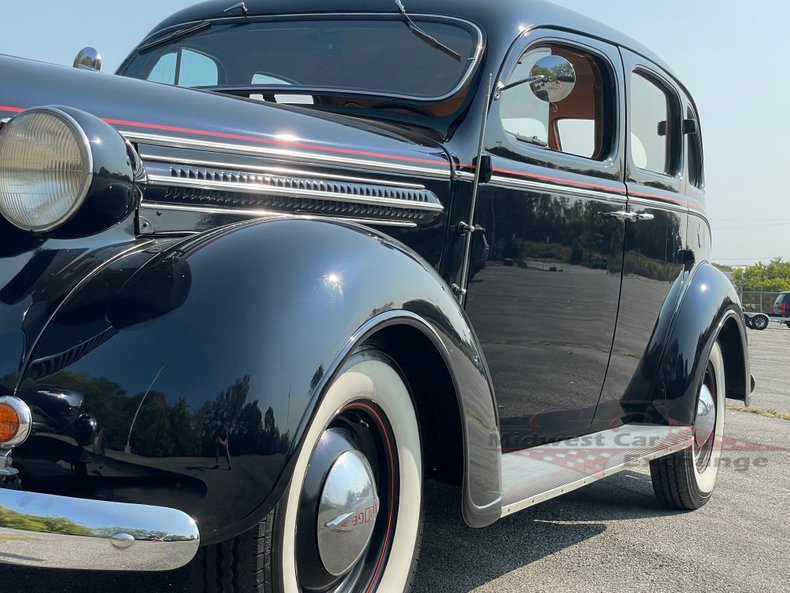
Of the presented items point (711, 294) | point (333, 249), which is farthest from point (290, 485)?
point (711, 294)

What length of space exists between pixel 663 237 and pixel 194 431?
2879 millimetres

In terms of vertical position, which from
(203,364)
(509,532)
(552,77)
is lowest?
(509,532)

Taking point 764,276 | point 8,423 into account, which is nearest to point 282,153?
point 8,423

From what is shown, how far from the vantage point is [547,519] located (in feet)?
13.0

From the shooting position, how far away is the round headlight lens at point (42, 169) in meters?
1.96

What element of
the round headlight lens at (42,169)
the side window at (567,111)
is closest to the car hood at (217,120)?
the round headlight lens at (42,169)

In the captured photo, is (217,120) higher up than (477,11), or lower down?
lower down

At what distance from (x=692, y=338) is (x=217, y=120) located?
8.01 feet

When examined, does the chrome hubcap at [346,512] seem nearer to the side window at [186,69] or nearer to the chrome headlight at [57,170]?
the chrome headlight at [57,170]

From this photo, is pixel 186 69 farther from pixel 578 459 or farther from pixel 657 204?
pixel 578 459

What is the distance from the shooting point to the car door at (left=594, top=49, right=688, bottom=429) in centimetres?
389

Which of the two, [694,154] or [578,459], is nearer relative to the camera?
[578,459]

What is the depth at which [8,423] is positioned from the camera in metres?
1.81

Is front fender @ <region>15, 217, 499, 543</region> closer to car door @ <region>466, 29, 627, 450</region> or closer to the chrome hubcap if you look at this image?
the chrome hubcap
